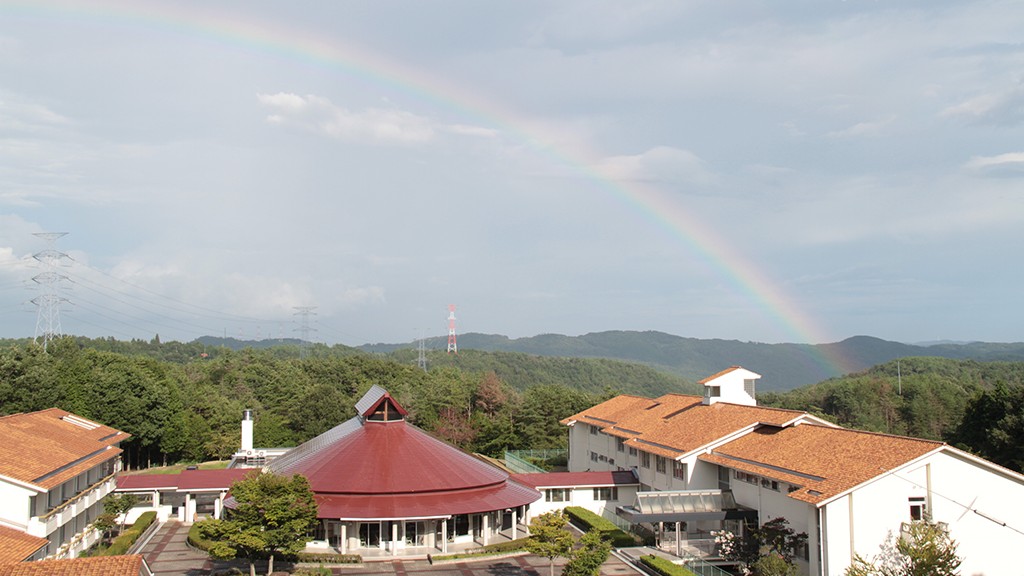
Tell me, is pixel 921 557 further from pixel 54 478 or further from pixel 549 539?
pixel 54 478

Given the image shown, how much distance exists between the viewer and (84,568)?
765 inches

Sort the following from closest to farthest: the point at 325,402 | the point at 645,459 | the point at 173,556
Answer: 1. the point at 173,556
2. the point at 645,459
3. the point at 325,402

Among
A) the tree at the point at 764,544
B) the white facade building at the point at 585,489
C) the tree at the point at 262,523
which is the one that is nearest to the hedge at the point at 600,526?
the white facade building at the point at 585,489

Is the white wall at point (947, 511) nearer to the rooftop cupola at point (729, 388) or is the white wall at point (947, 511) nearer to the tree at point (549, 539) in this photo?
the tree at point (549, 539)

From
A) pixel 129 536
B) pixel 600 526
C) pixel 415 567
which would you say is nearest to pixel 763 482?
pixel 600 526

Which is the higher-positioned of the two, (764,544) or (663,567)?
(764,544)

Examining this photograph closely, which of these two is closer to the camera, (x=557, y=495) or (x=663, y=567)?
(x=663, y=567)

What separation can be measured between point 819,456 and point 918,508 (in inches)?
158

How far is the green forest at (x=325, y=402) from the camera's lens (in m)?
59.1

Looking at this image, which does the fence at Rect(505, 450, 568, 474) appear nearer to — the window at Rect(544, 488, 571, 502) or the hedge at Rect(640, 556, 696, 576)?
the window at Rect(544, 488, 571, 502)

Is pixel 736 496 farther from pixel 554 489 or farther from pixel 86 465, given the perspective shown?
pixel 86 465

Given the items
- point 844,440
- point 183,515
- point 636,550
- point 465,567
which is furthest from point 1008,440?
point 183,515

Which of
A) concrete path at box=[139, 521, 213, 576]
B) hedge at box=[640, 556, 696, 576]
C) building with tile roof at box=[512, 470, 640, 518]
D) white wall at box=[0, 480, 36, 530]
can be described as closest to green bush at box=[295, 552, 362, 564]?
concrete path at box=[139, 521, 213, 576]

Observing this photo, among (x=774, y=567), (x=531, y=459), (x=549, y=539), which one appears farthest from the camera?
(x=531, y=459)
